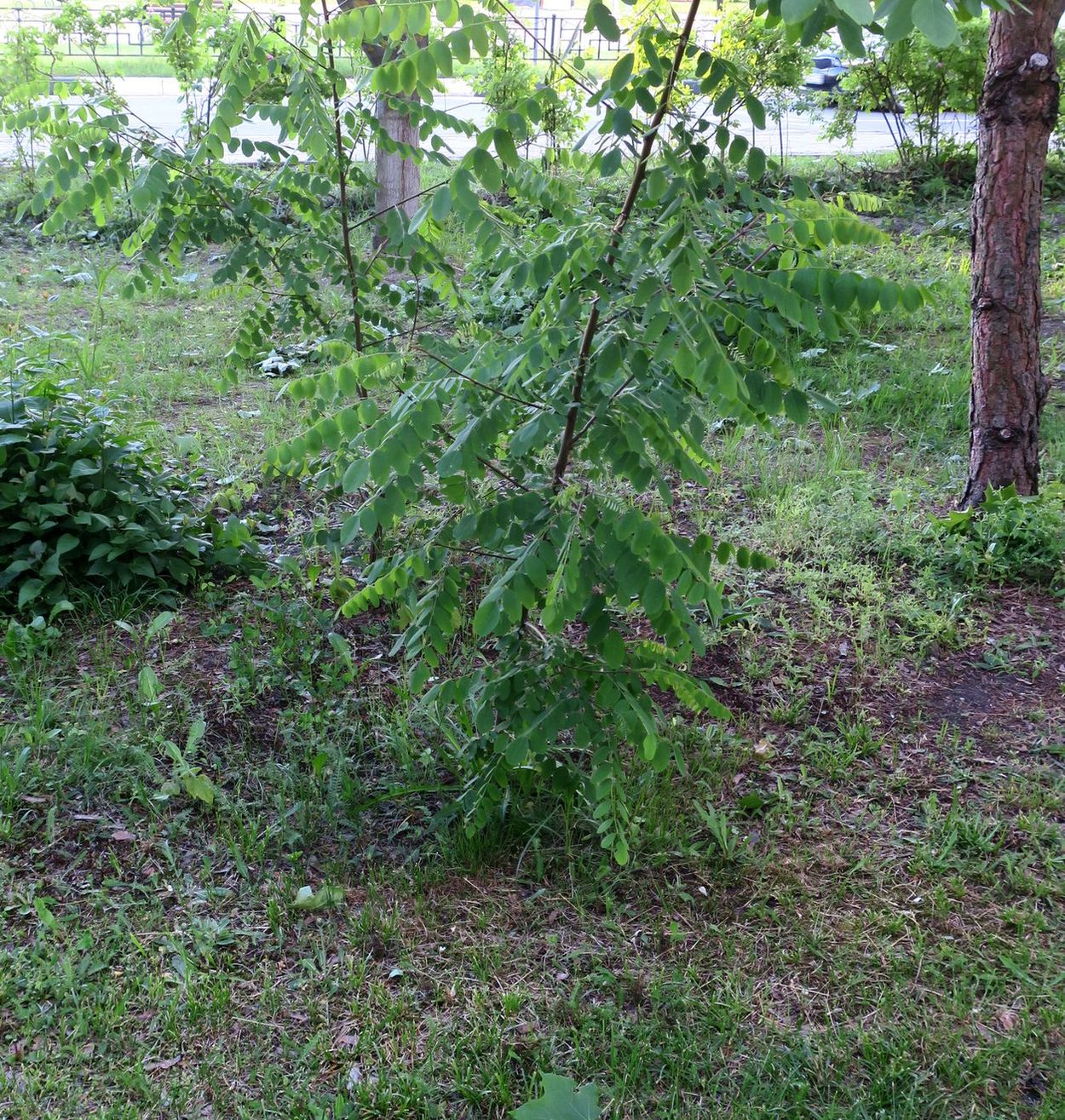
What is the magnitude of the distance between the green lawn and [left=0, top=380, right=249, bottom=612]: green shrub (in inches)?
7.0

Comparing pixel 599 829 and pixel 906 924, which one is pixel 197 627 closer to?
pixel 599 829

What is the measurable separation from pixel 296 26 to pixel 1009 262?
10.8ft

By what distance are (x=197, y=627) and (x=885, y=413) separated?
14.0ft

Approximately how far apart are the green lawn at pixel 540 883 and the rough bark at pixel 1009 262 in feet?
2.09

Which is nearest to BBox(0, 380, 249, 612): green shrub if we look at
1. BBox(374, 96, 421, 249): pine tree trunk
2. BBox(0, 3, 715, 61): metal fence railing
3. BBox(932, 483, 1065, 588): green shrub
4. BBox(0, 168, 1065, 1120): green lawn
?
BBox(0, 168, 1065, 1120): green lawn

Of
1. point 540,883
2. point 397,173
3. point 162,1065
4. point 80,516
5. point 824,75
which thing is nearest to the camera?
point 162,1065

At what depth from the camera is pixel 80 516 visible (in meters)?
3.97

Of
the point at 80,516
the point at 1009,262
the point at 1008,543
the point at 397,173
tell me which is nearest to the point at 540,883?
the point at 80,516

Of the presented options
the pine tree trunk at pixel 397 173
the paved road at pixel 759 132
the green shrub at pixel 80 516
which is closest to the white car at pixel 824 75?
the paved road at pixel 759 132

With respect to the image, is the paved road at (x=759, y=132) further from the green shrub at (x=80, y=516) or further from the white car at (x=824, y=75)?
the green shrub at (x=80, y=516)

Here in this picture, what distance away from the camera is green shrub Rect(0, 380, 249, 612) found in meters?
3.94

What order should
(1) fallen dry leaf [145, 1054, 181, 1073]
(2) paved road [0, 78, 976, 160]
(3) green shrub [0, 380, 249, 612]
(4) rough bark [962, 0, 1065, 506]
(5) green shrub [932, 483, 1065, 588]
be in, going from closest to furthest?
1. (1) fallen dry leaf [145, 1054, 181, 1073]
2. (3) green shrub [0, 380, 249, 612]
3. (5) green shrub [932, 483, 1065, 588]
4. (4) rough bark [962, 0, 1065, 506]
5. (2) paved road [0, 78, 976, 160]

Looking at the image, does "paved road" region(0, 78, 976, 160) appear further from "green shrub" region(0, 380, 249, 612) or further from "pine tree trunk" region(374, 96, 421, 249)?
"green shrub" region(0, 380, 249, 612)

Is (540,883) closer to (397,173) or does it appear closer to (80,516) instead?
(80,516)
